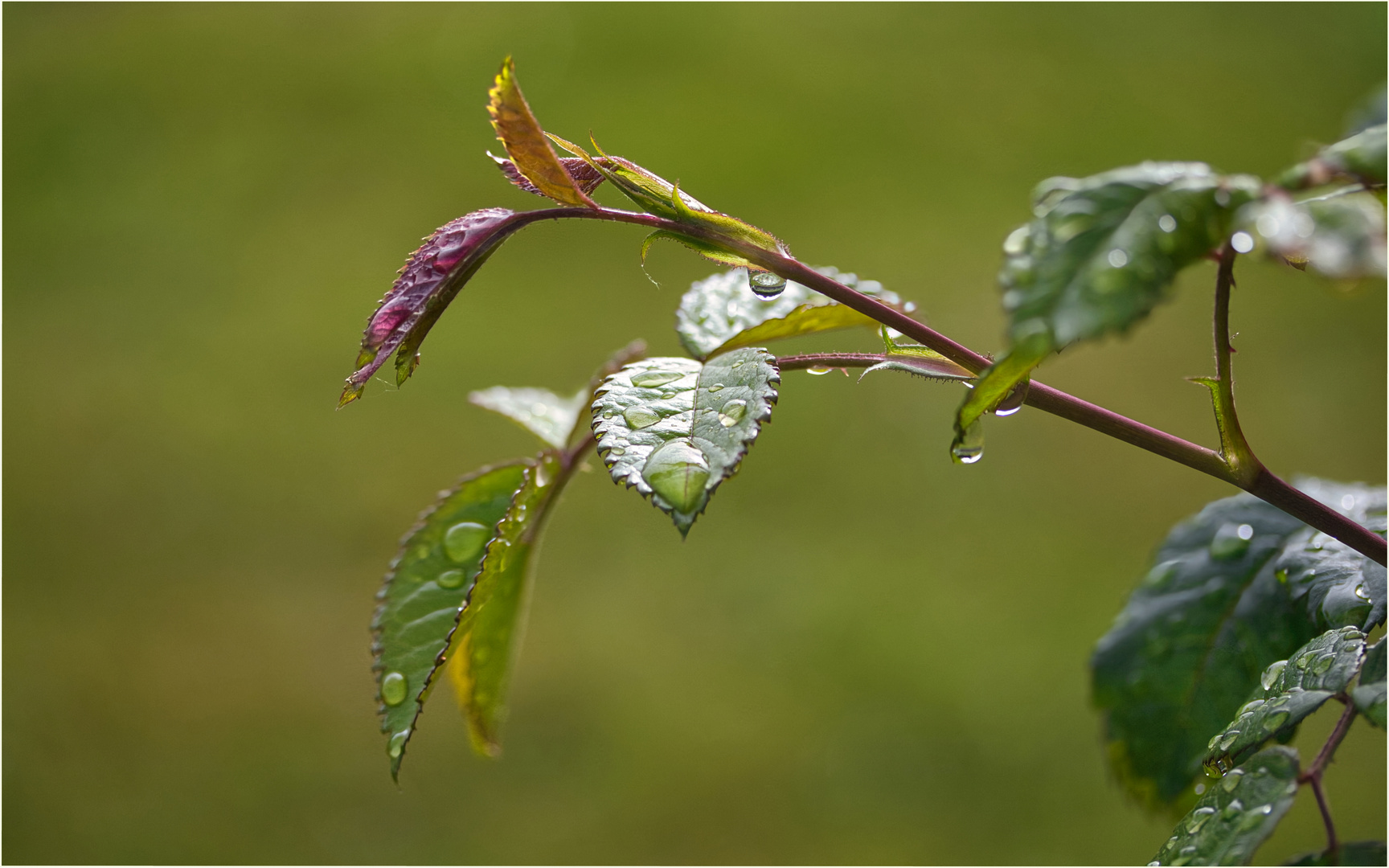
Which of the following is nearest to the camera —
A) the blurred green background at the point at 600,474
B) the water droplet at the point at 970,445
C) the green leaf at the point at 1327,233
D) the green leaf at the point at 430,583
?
the green leaf at the point at 1327,233

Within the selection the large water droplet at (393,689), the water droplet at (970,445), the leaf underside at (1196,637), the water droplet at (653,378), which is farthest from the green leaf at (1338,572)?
the large water droplet at (393,689)

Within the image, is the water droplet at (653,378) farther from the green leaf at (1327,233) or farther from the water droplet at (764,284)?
the green leaf at (1327,233)

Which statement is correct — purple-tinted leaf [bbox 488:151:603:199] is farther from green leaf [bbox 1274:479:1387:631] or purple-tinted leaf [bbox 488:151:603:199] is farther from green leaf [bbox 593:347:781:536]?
green leaf [bbox 1274:479:1387:631]

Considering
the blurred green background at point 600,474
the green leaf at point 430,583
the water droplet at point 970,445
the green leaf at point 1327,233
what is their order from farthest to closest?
the blurred green background at point 600,474, the green leaf at point 430,583, the water droplet at point 970,445, the green leaf at point 1327,233

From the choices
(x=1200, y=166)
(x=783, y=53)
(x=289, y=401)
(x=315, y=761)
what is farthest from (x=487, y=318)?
(x=1200, y=166)

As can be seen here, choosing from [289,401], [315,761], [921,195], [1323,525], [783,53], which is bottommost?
[315,761]

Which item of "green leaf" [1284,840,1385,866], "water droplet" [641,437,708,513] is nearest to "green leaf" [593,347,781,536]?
"water droplet" [641,437,708,513]

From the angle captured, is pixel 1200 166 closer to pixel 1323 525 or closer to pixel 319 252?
pixel 1323 525

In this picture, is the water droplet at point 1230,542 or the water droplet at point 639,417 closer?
the water droplet at point 639,417
